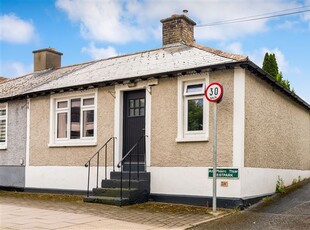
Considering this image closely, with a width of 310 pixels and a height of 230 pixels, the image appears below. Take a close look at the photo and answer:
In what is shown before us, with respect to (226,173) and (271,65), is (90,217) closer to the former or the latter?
(226,173)

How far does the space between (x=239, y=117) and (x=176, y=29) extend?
5985mm

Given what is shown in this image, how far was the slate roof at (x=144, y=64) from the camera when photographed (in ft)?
41.4

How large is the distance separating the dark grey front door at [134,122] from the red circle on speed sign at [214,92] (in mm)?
3016

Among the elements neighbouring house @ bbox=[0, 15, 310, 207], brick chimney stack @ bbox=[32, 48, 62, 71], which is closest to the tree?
neighbouring house @ bbox=[0, 15, 310, 207]

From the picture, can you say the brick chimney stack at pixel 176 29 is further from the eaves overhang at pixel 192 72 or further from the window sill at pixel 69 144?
the window sill at pixel 69 144

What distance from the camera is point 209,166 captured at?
11.7m

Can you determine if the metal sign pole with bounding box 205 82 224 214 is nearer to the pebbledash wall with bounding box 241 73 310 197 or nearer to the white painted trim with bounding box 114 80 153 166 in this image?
the pebbledash wall with bounding box 241 73 310 197

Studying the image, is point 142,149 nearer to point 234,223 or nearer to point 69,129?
point 69,129

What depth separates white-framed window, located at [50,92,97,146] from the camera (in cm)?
1464

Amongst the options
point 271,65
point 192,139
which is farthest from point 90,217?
point 271,65

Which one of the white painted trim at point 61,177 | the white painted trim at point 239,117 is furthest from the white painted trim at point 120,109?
the white painted trim at point 239,117

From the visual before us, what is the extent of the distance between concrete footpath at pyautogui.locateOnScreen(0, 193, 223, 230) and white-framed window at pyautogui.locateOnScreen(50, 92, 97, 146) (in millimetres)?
2986

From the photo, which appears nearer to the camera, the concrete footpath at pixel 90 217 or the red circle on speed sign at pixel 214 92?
the concrete footpath at pixel 90 217

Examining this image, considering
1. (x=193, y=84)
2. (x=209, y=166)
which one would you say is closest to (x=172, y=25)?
(x=193, y=84)
